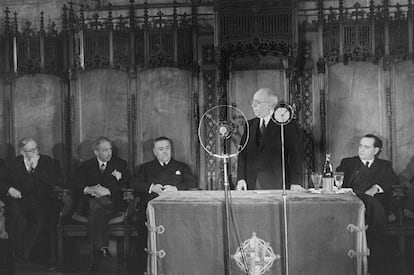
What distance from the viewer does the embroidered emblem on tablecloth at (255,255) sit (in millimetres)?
4801

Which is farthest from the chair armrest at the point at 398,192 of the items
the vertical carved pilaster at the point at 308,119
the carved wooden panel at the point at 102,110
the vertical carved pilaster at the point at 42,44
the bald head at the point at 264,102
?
the vertical carved pilaster at the point at 42,44

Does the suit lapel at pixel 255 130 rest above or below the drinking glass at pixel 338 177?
above

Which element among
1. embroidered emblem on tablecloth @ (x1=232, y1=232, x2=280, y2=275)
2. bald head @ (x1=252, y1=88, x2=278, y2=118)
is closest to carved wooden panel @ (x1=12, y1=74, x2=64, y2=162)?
bald head @ (x1=252, y1=88, x2=278, y2=118)

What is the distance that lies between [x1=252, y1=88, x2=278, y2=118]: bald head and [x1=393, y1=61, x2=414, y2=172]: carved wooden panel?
1266 millimetres

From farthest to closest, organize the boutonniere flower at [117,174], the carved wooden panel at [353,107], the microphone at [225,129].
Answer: the boutonniere flower at [117,174] → the carved wooden panel at [353,107] → the microphone at [225,129]

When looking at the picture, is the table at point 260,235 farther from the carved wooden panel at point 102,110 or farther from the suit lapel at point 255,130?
the carved wooden panel at point 102,110

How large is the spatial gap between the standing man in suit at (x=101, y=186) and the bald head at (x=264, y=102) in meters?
1.57

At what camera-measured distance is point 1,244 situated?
651 cm

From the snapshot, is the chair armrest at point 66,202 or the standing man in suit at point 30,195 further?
the standing man in suit at point 30,195

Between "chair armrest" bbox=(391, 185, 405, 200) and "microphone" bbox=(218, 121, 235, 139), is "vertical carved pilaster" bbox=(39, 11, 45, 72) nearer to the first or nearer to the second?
"microphone" bbox=(218, 121, 235, 139)

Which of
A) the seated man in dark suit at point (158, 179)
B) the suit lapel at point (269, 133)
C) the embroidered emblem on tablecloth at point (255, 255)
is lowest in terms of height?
the embroidered emblem on tablecloth at point (255, 255)

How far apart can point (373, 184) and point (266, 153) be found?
1163mm

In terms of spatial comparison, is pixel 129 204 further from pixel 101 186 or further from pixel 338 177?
pixel 338 177

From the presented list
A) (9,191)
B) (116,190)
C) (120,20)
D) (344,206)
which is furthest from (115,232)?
(344,206)
